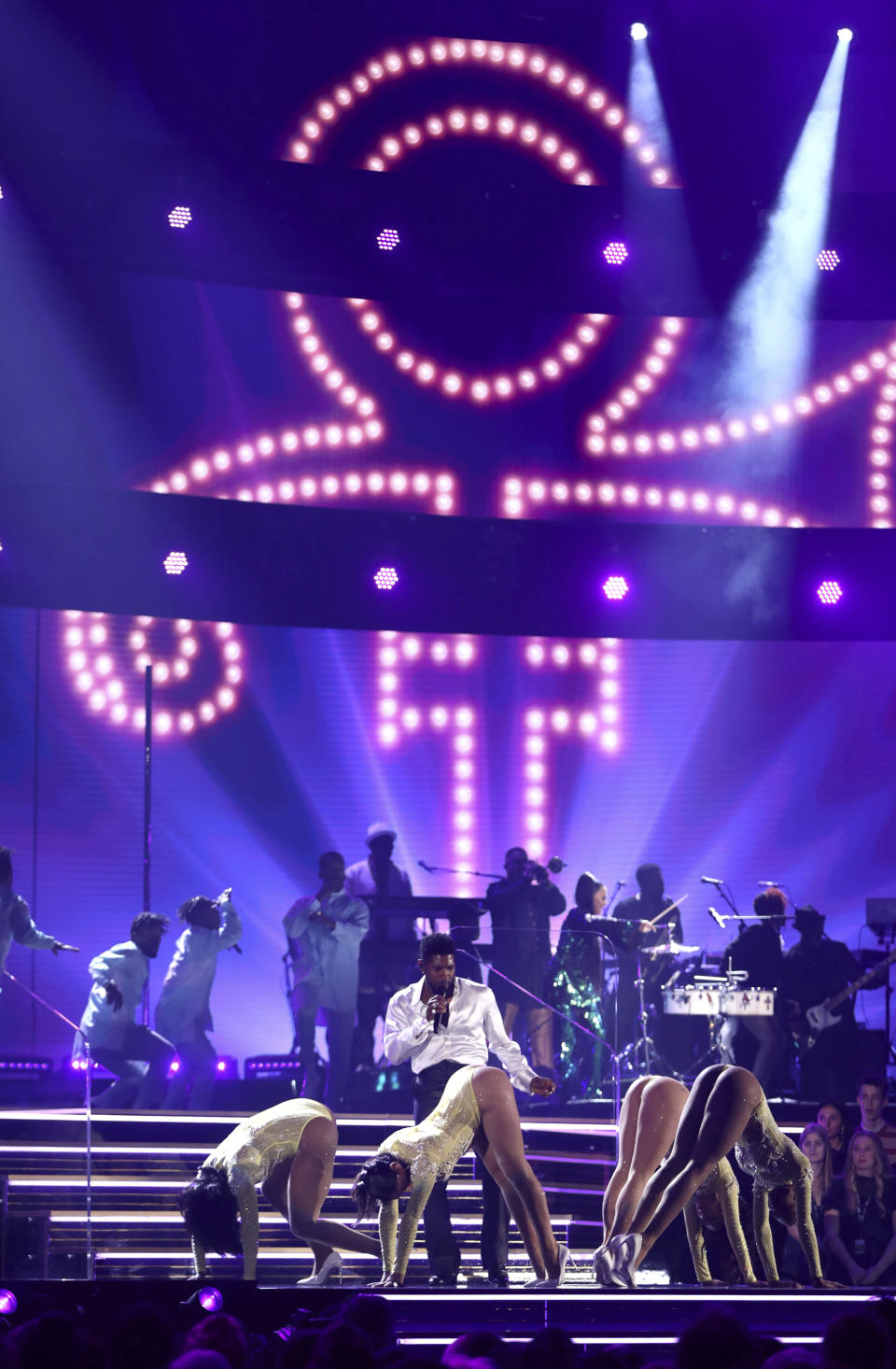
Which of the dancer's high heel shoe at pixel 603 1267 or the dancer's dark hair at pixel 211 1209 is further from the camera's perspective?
the dancer's dark hair at pixel 211 1209

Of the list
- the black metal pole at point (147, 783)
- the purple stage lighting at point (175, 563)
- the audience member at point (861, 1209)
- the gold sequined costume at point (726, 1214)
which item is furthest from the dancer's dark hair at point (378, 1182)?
the black metal pole at point (147, 783)

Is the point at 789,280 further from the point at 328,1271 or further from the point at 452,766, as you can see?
the point at 328,1271

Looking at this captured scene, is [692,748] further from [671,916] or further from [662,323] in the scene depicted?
[662,323]

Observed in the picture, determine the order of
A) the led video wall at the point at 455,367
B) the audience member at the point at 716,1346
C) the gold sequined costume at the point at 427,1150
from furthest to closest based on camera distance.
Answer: the led video wall at the point at 455,367 < the gold sequined costume at the point at 427,1150 < the audience member at the point at 716,1346

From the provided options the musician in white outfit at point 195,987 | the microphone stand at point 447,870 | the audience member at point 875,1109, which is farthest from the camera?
the microphone stand at point 447,870

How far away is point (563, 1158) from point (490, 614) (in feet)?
10.9

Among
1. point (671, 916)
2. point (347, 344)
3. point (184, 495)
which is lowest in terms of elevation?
point (671, 916)

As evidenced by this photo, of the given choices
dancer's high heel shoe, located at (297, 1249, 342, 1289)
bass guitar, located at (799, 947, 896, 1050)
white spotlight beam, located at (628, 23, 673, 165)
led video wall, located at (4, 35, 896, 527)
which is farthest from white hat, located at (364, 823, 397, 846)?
white spotlight beam, located at (628, 23, 673, 165)

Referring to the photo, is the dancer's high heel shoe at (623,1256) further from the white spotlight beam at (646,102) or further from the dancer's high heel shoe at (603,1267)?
the white spotlight beam at (646,102)

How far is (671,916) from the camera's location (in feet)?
36.4

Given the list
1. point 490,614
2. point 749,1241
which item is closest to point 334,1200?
point 749,1241

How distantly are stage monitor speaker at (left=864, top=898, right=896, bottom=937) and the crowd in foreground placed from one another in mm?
7718

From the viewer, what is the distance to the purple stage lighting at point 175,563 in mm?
9609

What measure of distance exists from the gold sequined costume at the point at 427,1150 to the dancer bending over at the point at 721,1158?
69 centimetres
